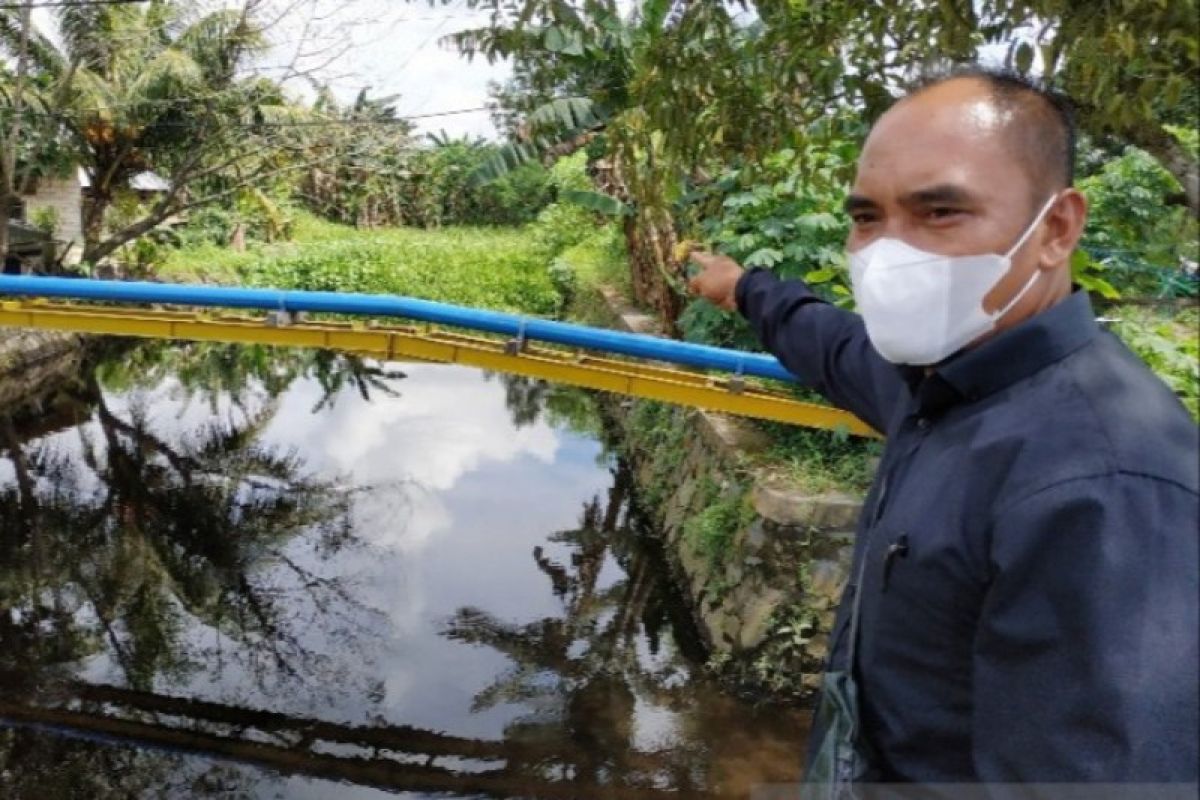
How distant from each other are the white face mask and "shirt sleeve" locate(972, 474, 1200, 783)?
0.36 m

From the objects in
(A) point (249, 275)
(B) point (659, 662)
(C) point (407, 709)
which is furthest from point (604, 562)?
(A) point (249, 275)

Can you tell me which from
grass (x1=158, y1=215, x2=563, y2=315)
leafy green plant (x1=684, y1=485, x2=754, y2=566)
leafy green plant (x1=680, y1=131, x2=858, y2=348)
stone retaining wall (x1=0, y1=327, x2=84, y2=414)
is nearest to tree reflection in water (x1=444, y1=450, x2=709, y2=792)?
leafy green plant (x1=684, y1=485, x2=754, y2=566)

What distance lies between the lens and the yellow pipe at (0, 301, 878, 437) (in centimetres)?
526

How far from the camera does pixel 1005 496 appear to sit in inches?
39.8

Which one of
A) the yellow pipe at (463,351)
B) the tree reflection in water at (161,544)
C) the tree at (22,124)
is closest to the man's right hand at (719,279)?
the yellow pipe at (463,351)

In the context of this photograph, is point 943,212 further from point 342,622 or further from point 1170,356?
point 342,622

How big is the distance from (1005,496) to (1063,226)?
0.41 meters

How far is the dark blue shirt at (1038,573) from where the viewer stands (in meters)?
0.92

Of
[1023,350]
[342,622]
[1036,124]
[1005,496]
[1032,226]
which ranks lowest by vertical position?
[342,622]

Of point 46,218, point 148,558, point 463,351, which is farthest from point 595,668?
point 46,218

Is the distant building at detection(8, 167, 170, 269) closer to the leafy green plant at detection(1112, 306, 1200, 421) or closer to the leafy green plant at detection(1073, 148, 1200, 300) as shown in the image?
the leafy green plant at detection(1073, 148, 1200, 300)

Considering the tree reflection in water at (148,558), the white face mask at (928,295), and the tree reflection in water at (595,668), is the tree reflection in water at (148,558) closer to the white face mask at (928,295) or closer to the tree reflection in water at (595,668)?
the tree reflection in water at (595,668)

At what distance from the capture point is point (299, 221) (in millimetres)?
24656

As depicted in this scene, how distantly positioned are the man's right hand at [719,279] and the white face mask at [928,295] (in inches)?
33.2
